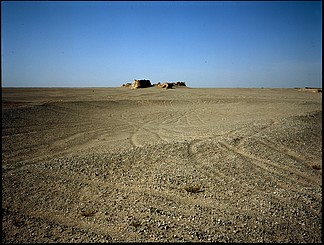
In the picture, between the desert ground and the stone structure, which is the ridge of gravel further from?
the stone structure

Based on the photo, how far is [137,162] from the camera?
7.97 m

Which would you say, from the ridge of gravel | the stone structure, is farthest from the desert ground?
the stone structure

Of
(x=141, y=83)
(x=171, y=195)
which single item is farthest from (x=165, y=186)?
(x=141, y=83)

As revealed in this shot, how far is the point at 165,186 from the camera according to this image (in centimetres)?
645

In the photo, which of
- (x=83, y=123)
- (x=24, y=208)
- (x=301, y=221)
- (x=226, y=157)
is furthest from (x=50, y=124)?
(x=301, y=221)

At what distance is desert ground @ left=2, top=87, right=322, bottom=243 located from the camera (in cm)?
473

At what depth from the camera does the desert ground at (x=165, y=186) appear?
4.73 meters

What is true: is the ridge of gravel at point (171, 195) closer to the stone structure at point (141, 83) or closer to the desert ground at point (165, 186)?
the desert ground at point (165, 186)

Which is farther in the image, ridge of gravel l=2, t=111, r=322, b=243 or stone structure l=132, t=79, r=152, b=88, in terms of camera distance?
stone structure l=132, t=79, r=152, b=88

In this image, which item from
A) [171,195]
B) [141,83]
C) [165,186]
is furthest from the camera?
[141,83]

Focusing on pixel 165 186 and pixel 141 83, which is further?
pixel 141 83

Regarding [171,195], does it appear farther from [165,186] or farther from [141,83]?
[141,83]

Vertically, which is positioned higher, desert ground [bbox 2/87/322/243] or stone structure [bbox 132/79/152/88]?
stone structure [bbox 132/79/152/88]

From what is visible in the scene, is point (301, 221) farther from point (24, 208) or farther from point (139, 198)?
point (24, 208)
